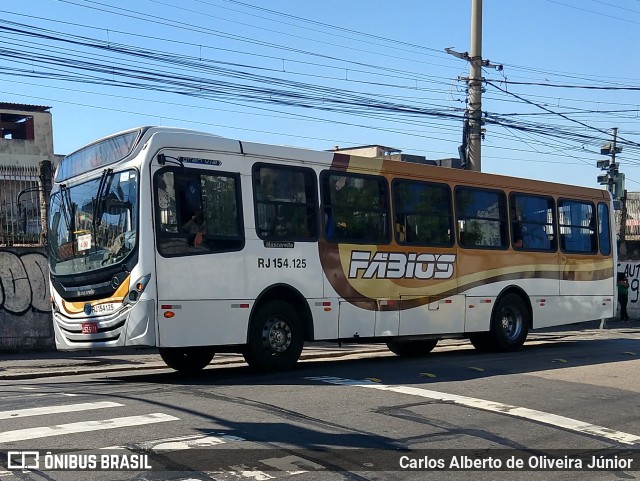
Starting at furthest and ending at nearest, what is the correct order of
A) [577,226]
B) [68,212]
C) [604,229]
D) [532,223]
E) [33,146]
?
1. [33,146]
2. [604,229]
3. [577,226]
4. [532,223]
5. [68,212]

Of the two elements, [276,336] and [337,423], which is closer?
[337,423]

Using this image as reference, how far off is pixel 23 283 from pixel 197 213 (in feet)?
25.6

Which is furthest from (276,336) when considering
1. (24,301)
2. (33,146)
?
(33,146)

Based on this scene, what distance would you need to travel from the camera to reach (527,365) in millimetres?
13203

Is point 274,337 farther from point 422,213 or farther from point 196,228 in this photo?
point 422,213

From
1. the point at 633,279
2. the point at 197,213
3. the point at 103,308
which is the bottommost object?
the point at 633,279

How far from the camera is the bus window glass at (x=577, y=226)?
1714 centimetres

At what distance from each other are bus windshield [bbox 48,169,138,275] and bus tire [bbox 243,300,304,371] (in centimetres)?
225

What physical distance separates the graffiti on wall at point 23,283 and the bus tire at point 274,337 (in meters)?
7.25

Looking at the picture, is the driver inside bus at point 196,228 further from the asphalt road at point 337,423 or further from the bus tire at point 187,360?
the bus tire at point 187,360

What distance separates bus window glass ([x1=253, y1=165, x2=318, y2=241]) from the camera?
11688mm

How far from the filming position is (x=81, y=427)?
7.63m

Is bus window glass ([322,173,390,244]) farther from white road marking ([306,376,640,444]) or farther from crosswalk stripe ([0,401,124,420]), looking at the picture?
crosswalk stripe ([0,401,124,420])

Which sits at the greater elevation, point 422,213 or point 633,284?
point 422,213
